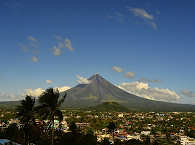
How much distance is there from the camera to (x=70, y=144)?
4244cm

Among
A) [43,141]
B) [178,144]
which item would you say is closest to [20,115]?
[43,141]

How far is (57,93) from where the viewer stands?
91.2ft

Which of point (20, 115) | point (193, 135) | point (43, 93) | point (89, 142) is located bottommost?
point (193, 135)

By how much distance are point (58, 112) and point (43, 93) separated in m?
2.81

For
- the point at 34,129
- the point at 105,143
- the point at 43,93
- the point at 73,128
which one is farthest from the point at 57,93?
the point at 105,143

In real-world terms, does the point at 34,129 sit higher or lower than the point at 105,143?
higher

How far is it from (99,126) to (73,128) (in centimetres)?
9954

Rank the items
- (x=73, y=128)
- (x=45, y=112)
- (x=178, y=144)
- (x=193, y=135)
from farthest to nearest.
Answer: (x=193, y=135), (x=178, y=144), (x=73, y=128), (x=45, y=112)

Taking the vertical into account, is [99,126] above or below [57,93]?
below

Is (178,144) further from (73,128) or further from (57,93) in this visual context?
(57,93)

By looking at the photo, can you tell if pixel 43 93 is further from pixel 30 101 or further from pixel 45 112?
pixel 30 101

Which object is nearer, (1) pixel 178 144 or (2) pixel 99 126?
(1) pixel 178 144

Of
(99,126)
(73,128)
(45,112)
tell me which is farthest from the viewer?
(99,126)

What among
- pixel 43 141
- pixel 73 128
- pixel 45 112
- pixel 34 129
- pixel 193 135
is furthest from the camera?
pixel 193 135
